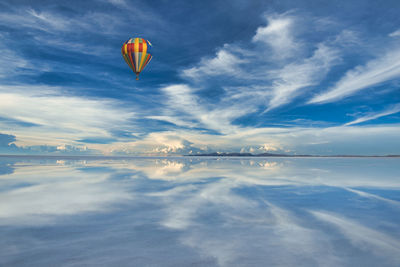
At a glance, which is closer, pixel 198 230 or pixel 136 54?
pixel 198 230

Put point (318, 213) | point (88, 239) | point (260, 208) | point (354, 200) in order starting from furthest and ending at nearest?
1. point (354, 200)
2. point (260, 208)
3. point (318, 213)
4. point (88, 239)

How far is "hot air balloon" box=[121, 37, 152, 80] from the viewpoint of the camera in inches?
1570

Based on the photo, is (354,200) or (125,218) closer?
(125,218)

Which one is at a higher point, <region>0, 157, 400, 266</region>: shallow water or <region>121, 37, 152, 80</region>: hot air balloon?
<region>121, 37, 152, 80</region>: hot air balloon

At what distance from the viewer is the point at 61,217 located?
28.2 feet

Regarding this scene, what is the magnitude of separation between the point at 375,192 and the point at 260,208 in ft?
27.1

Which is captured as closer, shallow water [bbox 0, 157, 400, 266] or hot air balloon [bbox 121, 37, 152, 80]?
shallow water [bbox 0, 157, 400, 266]

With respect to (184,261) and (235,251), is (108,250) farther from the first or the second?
(235,251)

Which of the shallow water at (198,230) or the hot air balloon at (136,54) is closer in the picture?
the shallow water at (198,230)

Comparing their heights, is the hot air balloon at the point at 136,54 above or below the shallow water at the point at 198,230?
above

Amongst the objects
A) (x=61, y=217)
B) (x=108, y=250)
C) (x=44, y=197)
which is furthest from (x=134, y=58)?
(x=108, y=250)

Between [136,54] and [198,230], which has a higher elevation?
[136,54]

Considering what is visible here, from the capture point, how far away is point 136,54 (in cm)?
3975

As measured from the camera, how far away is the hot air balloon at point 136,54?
39875 mm
